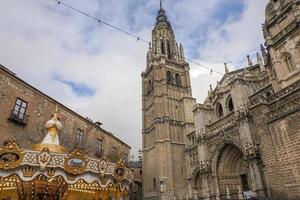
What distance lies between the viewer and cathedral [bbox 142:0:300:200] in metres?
13.0

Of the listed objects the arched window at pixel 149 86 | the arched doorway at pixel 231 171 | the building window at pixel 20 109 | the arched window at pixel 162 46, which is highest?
the arched window at pixel 162 46

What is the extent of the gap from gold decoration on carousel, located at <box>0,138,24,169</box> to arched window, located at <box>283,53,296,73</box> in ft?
57.8

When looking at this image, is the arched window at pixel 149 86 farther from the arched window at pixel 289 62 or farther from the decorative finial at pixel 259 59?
the arched window at pixel 289 62

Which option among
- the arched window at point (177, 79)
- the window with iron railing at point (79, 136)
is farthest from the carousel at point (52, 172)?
the arched window at point (177, 79)

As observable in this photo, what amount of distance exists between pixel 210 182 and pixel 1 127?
67.0ft

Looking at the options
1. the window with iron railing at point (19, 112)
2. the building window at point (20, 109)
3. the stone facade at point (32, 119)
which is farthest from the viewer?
the building window at point (20, 109)

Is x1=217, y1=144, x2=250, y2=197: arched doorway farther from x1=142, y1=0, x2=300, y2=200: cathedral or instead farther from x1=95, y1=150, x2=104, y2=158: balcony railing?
x1=95, y1=150, x2=104, y2=158: balcony railing

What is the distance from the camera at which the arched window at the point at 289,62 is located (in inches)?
643

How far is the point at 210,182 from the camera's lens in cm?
2456

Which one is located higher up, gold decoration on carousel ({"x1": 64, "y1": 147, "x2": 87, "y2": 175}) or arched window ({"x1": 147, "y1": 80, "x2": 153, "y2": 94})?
arched window ({"x1": 147, "y1": 80, "x2": 153, "y2": 94})

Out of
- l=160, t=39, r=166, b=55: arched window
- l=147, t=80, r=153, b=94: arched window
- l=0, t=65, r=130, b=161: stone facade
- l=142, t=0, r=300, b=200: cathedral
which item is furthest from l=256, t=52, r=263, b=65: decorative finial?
l=0, t=65, r=130, b=161: stone facade

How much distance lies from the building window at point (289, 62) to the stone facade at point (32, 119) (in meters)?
19.0

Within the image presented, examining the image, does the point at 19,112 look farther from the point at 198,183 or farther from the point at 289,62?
the point at 198,183

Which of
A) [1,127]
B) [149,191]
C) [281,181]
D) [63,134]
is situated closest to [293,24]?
[281,181]
